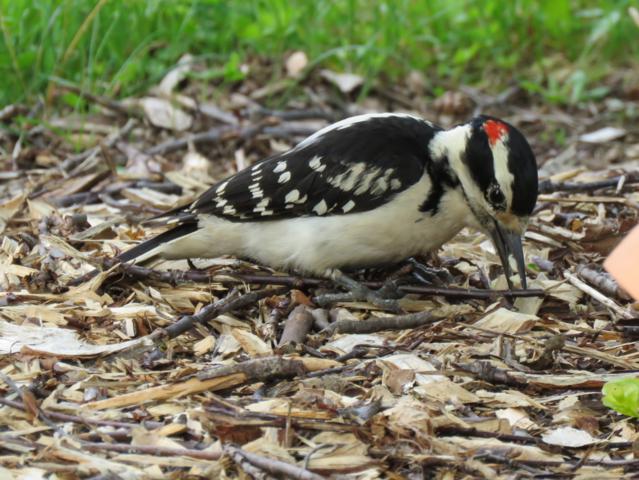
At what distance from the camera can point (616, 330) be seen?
4051mm

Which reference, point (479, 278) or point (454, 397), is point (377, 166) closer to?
point (479, 278)

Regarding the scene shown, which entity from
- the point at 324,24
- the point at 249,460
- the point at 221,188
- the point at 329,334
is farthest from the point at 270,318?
the point at 324,24

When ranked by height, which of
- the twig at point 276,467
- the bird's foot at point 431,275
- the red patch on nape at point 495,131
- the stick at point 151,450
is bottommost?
the bird's foot at point 431,275

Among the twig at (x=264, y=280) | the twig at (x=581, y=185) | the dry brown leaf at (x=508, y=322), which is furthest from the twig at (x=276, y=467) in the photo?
the twig at (x=581, y=185)

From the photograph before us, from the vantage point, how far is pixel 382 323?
4.02 m

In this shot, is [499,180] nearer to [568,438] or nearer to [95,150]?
[568,438]

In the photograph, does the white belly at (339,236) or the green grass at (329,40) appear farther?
the green grass at (329,40)

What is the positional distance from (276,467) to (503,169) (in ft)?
5.56

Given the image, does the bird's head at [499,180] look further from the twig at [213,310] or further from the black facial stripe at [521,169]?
the twig at [213,310]

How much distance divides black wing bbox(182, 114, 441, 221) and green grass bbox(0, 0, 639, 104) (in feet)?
6.72

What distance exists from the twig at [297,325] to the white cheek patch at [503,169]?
0.89m

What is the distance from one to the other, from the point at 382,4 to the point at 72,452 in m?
5.32

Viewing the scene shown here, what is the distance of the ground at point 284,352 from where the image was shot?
10.2ft

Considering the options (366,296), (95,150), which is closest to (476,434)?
(366,296)
